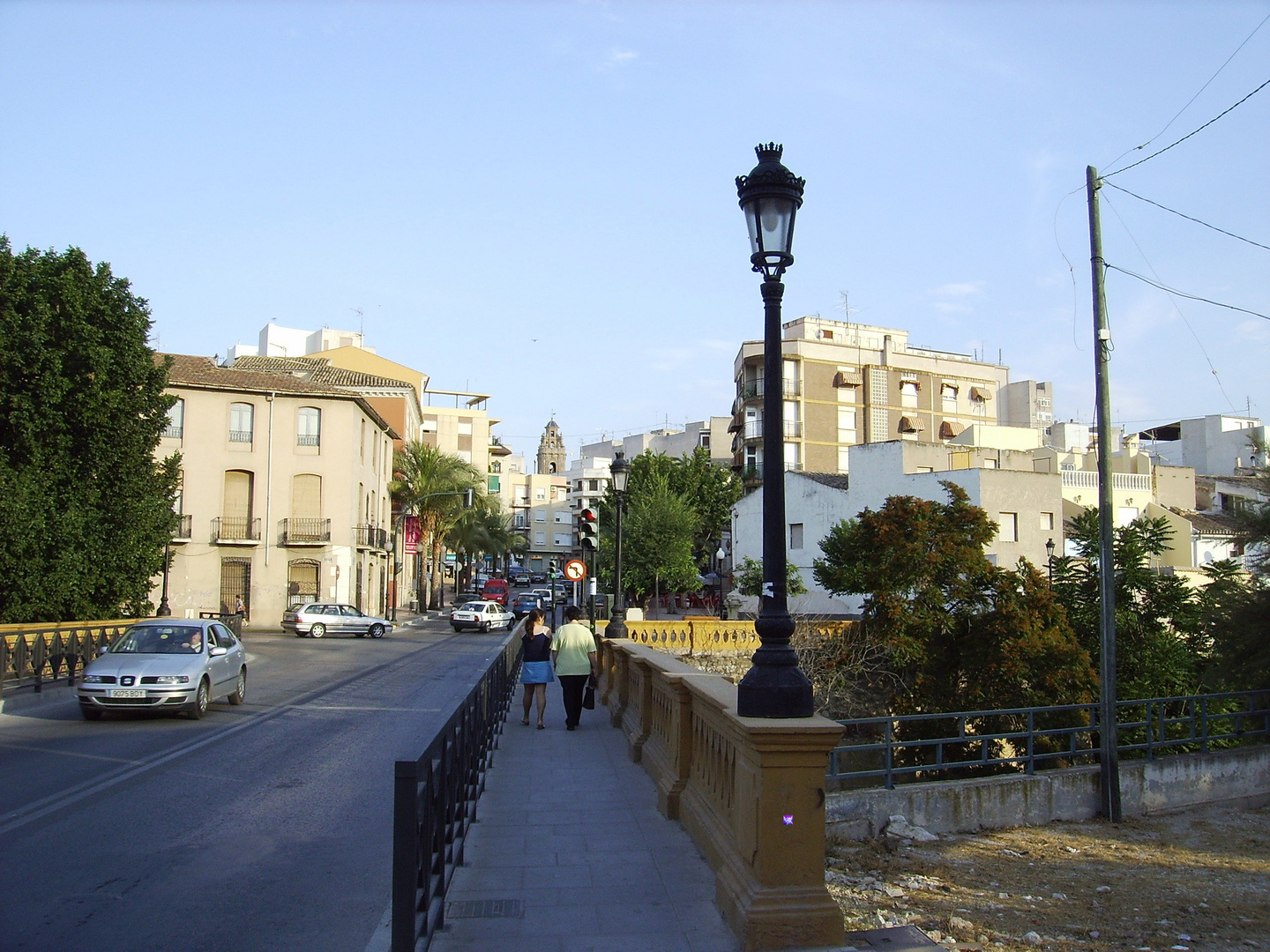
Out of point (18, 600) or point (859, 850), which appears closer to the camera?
point (859, 850)

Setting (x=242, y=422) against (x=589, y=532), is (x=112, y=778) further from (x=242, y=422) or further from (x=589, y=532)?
(x=242, y=422)

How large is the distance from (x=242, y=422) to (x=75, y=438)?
2163cm

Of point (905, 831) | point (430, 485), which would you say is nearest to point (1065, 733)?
point (905, 831)

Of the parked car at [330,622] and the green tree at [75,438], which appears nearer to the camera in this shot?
the green tree at [75,438]

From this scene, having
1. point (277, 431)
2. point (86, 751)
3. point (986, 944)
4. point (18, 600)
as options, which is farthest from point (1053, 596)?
point (277, 431)

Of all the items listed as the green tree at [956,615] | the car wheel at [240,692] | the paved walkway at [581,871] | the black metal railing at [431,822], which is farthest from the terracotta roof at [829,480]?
the black metal railing at [431,822]

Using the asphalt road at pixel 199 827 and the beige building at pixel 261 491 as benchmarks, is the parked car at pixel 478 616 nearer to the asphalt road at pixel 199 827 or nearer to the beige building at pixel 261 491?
the beige building at pixel 261 491

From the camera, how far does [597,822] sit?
26.3 ft

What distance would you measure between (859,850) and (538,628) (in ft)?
17.4

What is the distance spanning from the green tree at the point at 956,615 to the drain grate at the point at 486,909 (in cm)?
1604

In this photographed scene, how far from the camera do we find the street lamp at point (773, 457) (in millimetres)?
5332

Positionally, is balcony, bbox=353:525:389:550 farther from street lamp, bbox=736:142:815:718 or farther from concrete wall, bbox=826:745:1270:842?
street lamp, bbox=736:142:815:718

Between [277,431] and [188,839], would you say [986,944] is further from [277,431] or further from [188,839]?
[277,431]

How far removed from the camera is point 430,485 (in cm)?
5756
